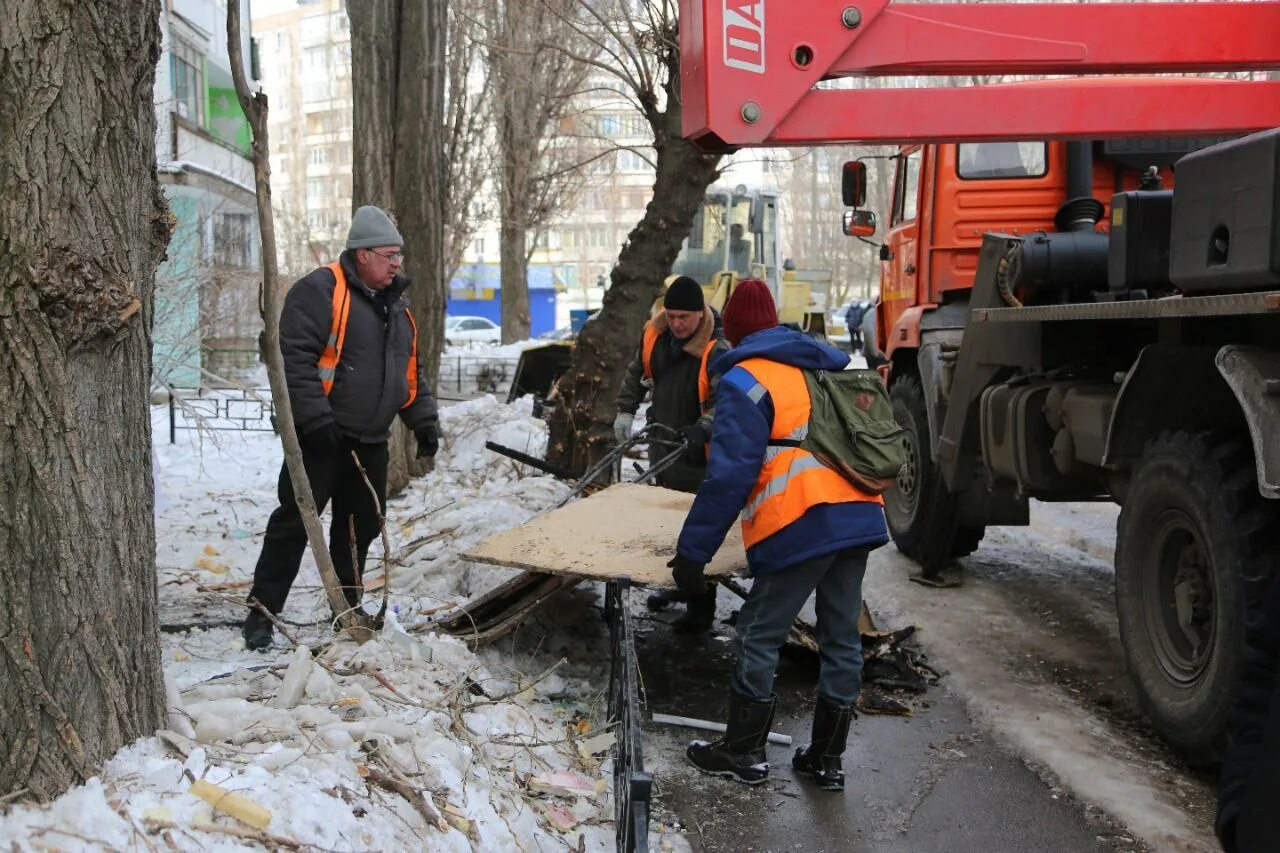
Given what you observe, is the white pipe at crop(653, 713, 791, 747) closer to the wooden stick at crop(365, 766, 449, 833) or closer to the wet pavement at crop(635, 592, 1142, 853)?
the wet pavement at crop(635, 592, 1142, 853)

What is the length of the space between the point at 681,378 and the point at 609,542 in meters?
1.38

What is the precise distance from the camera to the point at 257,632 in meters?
4.94

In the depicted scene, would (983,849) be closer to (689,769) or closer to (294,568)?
(689,769)

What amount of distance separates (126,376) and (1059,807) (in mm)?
3298

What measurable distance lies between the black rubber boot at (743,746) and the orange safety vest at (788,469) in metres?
0.67

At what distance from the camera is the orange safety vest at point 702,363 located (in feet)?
19.9

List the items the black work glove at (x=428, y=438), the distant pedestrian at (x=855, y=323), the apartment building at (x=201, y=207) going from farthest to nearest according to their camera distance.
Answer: the distant pedestrian at (x=855, y=323) < the apartment building at (x=201, y=207) < the black work glove at (x=428, y=438)

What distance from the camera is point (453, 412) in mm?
12188

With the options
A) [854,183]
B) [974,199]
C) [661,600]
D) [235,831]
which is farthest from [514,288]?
[235,831]

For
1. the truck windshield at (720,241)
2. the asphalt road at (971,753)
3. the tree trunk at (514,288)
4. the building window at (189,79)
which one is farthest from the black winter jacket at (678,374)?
the tree trunk at (514,288)

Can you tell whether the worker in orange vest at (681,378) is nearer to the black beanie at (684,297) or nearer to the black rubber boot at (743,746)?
the black beanie at (684,297)

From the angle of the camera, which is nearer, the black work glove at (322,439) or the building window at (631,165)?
the black work glove at (322,439)

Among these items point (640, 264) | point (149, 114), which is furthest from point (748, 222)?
point (149, 114)

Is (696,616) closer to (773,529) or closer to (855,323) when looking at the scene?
(773,529)
